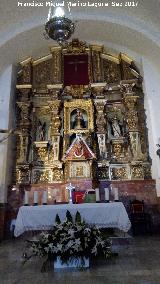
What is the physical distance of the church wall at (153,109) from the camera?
8.21m

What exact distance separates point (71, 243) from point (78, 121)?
5.68 m

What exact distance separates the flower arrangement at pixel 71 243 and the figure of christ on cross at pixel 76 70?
21.4ft

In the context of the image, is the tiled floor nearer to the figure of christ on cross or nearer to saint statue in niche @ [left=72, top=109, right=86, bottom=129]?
saint statue in niche @ [left=72, top=109, right=86, bottom=129]

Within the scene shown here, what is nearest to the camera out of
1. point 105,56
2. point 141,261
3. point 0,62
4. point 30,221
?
point 141,261

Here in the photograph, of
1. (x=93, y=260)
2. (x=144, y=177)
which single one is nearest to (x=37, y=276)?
(x=93, y=260)

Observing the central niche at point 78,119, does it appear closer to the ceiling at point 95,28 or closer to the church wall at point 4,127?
the church wall at point 4,127

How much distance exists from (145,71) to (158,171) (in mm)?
3560

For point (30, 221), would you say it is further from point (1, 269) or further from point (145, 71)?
point (145, 71)

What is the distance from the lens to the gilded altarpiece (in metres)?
8.30

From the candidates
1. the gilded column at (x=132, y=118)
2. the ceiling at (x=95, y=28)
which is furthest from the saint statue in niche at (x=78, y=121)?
the ceiling at (x=95, y=28)

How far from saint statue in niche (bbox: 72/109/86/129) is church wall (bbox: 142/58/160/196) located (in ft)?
7.25

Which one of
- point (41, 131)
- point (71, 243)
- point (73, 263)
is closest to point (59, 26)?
point (71, 243)

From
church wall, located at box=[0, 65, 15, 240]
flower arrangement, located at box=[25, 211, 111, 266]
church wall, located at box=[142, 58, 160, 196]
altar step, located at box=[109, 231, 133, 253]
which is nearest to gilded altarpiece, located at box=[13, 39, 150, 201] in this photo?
church wall, located at box=[142, 58, 160, 196]

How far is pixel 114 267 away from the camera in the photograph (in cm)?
374
